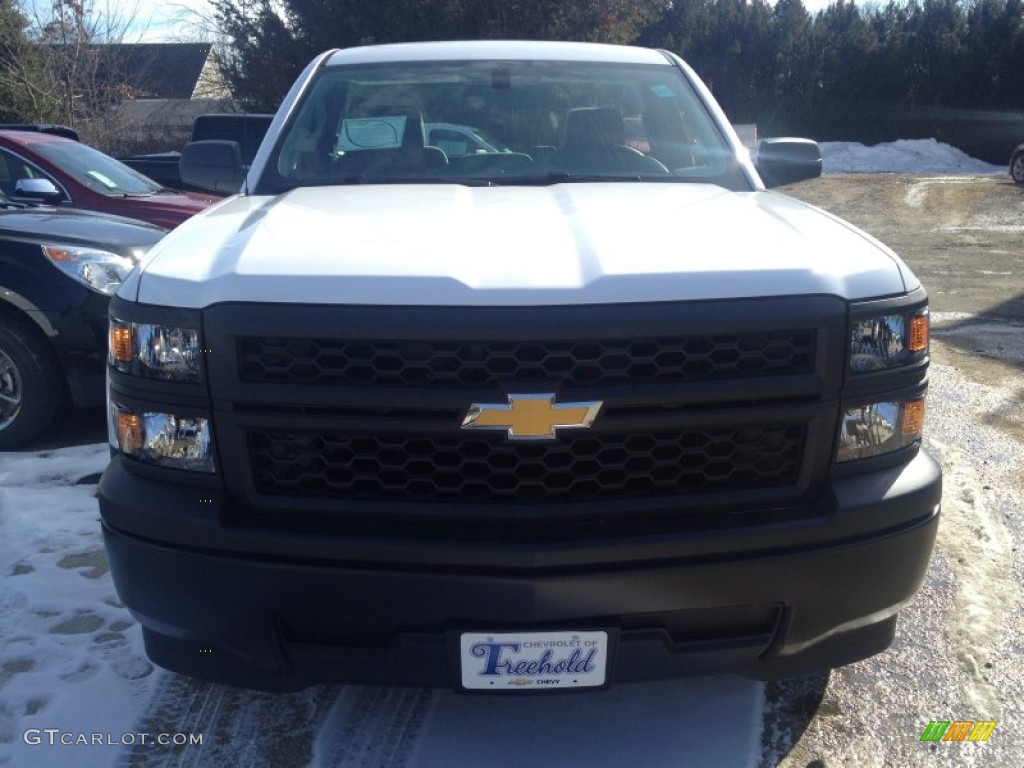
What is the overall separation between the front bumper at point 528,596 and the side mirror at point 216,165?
2.03 m

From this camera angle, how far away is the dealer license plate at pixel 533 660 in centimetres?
228

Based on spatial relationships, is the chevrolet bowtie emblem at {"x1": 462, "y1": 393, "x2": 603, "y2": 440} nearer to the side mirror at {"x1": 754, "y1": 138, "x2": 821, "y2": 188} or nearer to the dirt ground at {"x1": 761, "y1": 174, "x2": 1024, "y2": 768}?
the dirt ground at {"x1": 761, "y1": 174, "x2": 1024, "y2": 768}

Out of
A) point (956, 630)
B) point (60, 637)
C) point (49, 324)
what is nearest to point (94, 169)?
point (49, 324)

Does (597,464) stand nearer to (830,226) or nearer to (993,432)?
(830,226)

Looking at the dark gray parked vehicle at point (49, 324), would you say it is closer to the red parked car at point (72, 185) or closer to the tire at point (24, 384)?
the tire at point (24, 384)

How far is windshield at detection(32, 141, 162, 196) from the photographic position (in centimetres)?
817

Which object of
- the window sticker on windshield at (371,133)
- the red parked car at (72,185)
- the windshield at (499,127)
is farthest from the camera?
the red parked car at (72,185)

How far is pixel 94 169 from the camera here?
8438 mm

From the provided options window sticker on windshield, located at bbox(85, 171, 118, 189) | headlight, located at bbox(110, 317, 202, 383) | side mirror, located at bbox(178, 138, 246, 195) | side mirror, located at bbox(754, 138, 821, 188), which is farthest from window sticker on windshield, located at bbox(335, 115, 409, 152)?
window sticker on windshield, located at bbox(85, 171, 118, 189)

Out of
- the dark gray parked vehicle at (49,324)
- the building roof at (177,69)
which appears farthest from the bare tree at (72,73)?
the dark gray parked vehicle at (49,324)

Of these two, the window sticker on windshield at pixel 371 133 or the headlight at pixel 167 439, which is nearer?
the headlight at pixel 167 439

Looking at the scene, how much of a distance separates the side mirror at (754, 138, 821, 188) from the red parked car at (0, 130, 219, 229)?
16.3 ft

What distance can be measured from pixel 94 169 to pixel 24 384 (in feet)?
12.8

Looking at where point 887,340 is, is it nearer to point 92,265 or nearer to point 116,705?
point 116,705
